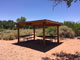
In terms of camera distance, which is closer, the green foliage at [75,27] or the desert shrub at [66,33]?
the desert shrub at [66,33]

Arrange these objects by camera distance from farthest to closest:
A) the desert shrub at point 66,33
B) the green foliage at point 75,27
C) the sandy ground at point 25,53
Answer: the green foliage at point 75,27, the desert shrub at point 66,33, the sandy ground at point 25,53

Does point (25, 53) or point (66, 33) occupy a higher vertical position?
point (66, 33)

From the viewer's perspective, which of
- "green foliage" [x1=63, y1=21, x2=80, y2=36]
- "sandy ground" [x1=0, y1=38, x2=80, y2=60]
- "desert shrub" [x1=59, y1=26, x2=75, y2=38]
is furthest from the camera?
"green foliage" [x1=63, y1=21, x2=80, y2=36]

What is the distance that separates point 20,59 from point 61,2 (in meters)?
4.04

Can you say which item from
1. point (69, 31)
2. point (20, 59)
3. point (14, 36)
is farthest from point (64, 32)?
point (20, 59)

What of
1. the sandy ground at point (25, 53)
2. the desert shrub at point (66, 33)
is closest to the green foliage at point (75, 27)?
the desert shrub at point (66, 33)

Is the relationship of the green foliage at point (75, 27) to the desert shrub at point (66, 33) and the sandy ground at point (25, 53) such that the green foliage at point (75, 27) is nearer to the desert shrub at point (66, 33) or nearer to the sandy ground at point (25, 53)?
the desert shrub at point (66, 33)

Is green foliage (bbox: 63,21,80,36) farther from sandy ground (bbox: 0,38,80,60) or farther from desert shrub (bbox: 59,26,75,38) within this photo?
sandy ground (bbox: 0,38,80,60)

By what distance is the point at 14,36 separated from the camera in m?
11.6

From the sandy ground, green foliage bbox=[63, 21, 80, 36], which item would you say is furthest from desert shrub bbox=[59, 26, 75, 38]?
the sandy ground

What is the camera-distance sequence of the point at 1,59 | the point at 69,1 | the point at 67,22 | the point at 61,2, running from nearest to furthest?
the point at 1,59
the point at 69,1
the point at 61,2
the point at 67,22

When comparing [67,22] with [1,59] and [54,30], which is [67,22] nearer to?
[54,30]

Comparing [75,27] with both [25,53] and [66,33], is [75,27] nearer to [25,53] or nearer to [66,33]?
[66,33]

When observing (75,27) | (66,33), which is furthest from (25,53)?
(75,27)
